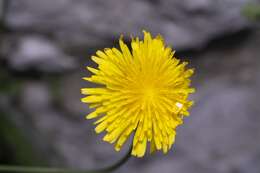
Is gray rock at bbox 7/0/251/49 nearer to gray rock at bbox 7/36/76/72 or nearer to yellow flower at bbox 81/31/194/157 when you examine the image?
gray rock at bbox 7/36/76/72

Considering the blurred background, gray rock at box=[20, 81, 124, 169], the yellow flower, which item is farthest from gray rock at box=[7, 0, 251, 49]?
the yellow flower

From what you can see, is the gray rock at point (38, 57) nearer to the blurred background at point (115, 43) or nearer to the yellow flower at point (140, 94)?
the blurred background at point (115, 43)

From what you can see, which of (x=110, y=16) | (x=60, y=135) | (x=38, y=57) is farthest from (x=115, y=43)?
(x=60, y=135)

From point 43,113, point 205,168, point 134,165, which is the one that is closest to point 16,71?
point 43,113

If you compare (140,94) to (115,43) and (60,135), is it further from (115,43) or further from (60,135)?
(115,43)

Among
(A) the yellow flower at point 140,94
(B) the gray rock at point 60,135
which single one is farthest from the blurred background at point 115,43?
(A) the yellow flower at point 140,94

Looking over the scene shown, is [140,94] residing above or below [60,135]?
below
